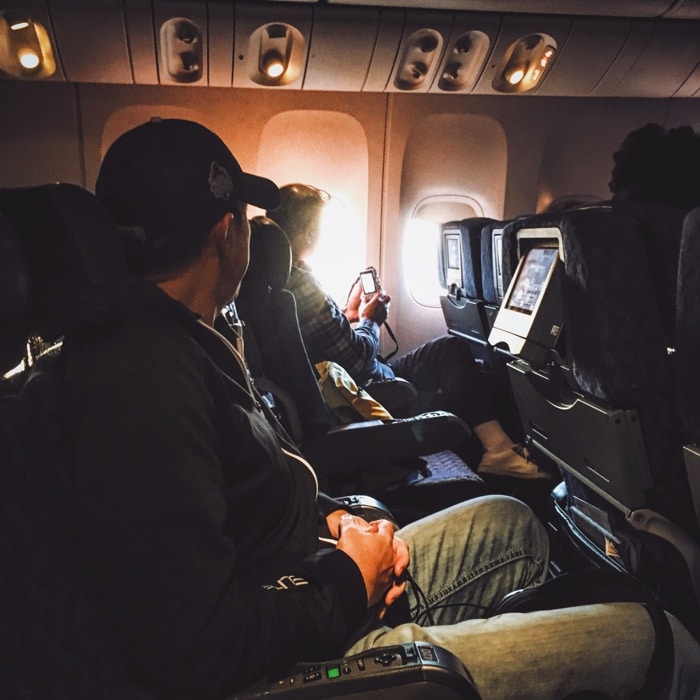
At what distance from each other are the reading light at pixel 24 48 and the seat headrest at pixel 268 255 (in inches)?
75.4

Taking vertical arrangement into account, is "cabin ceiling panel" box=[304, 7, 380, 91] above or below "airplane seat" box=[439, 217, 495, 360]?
above

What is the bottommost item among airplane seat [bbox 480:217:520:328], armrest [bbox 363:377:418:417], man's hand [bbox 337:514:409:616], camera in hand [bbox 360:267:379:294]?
armrest [bbox 363:377:418:417]

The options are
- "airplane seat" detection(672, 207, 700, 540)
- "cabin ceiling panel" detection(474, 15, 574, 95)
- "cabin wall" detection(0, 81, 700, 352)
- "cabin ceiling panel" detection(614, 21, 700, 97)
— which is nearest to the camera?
"airplane seat" detection(672, 207, 700, 540)

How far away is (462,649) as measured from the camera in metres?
1.08

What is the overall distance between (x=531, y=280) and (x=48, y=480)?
1.49 m

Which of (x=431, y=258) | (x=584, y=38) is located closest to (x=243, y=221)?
(x=584, y=38)

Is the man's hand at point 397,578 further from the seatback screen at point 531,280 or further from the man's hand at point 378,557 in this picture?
the seatback screen at point 531,280

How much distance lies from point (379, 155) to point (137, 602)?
158 inches

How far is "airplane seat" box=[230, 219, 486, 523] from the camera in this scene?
8.03 ft

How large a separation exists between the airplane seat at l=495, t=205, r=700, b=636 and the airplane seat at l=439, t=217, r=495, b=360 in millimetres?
1816

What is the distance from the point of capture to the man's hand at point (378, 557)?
1204mm

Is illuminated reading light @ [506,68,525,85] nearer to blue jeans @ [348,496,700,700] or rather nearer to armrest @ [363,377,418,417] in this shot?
armrest @ [363,377,418,417]

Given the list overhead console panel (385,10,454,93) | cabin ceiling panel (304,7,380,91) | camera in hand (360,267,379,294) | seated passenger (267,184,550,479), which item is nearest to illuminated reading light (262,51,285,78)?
cabin ceiling panel (304,7,380,91)

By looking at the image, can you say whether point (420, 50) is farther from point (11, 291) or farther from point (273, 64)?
point (11, 291)
